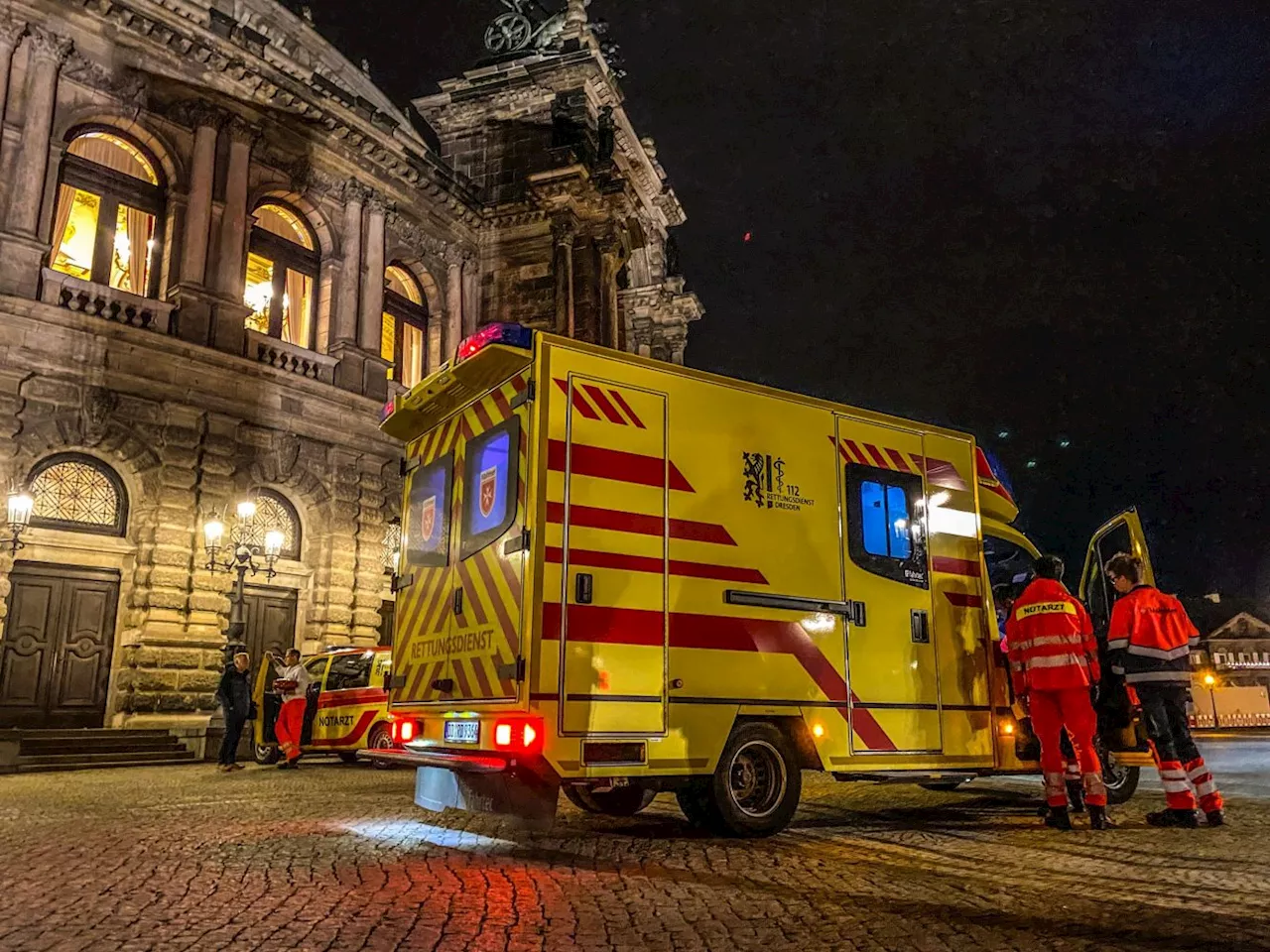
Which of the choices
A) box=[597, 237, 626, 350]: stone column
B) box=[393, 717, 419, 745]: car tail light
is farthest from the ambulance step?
box=[597, 237, 626, 350]: stone column

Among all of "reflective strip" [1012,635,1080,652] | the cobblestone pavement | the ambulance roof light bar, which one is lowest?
the cobblestone pavement

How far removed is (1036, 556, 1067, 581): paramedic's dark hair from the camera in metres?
7.80

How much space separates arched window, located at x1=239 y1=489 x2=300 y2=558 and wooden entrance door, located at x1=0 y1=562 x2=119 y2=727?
277 centimetres

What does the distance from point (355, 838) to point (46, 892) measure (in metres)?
2.11

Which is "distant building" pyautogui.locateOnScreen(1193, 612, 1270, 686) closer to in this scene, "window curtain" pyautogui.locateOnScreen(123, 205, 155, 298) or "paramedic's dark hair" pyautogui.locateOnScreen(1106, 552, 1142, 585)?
"paramedic's dark hair" pyautogui.locateOnScreen(1106, 552, 1142, 585)

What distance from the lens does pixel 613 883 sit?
17.1ft

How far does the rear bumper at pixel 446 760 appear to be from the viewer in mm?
5816

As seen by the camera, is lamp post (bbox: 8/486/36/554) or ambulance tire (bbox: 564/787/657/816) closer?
ambulance tire (bbox: 564/787/657/816)

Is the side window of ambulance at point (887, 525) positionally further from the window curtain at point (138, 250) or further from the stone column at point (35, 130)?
the window curtain at point (138, 250)

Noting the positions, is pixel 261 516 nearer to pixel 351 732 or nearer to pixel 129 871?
pixel 351 732

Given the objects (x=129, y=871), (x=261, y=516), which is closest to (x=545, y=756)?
(x=129, y=871)

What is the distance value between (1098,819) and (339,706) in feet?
33.2

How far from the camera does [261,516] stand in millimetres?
19531

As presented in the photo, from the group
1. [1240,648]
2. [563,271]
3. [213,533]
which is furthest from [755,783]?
[1240,648]
